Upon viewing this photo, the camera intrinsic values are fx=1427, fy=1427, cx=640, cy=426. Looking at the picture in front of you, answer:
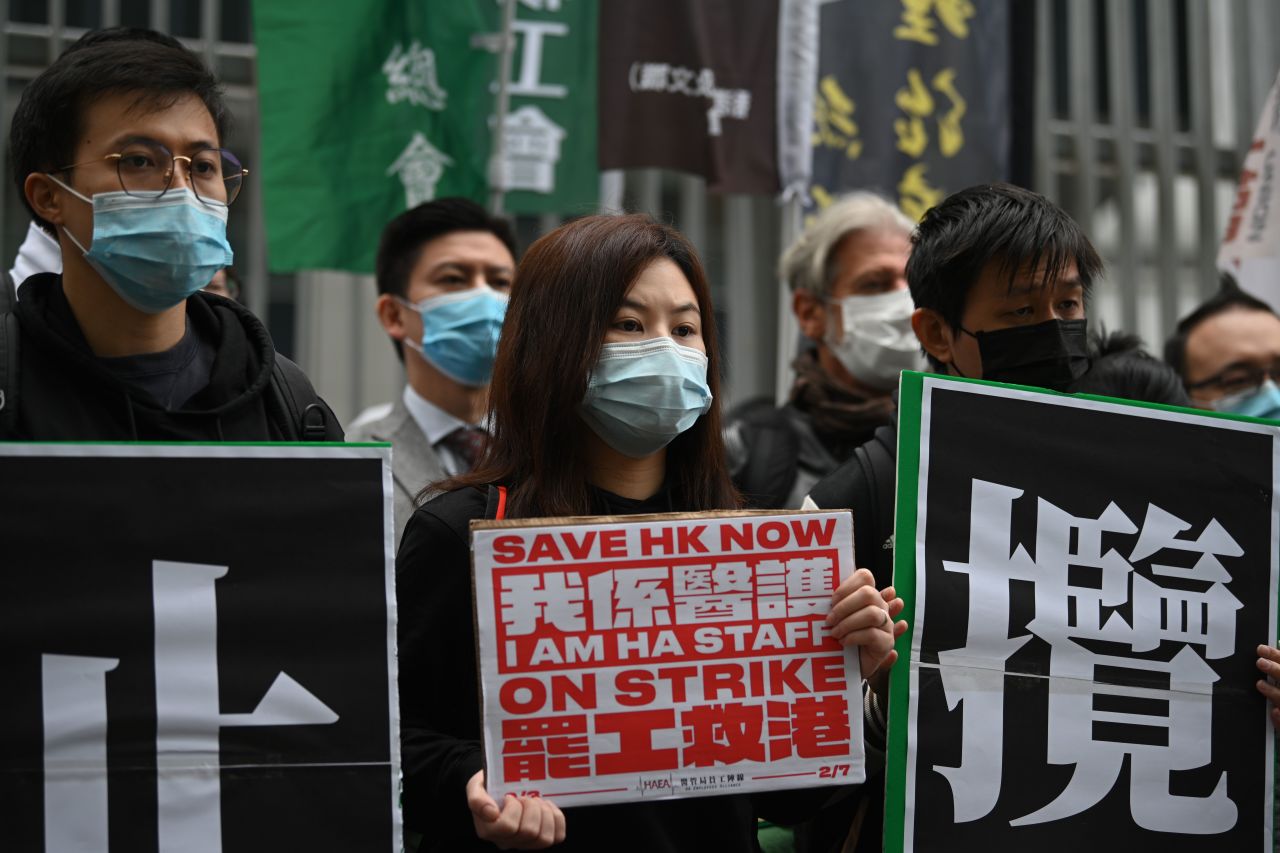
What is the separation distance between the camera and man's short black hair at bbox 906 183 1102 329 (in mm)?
3006

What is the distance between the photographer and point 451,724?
99.4 inches

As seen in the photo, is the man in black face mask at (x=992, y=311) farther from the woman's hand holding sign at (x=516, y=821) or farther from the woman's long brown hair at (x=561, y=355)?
the woman's hand holding sign at (x=516, y=821)

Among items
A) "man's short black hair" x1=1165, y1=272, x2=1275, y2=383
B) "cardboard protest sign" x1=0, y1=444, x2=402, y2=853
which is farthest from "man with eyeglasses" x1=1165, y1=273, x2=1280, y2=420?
"cardboard protest sign" x1=0, y1=444, x2=402, y2=853

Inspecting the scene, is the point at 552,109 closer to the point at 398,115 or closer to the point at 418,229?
the point at 398,115

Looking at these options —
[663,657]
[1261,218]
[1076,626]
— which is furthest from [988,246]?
[1261,218]

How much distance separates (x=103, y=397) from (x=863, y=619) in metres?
1.39

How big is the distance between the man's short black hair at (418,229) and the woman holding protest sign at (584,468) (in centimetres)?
189

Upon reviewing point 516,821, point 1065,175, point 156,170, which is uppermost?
point 1065,175

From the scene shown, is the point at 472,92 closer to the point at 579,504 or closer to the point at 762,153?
the point at 762,153

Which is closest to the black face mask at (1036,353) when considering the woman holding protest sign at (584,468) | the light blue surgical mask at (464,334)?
the woman holding protest sign at (584,468)

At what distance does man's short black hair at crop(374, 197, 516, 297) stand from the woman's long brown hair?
6.16 ft

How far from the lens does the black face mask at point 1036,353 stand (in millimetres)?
2982

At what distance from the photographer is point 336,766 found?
7.54ft

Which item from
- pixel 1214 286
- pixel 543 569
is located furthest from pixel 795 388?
pixel 1214 286
